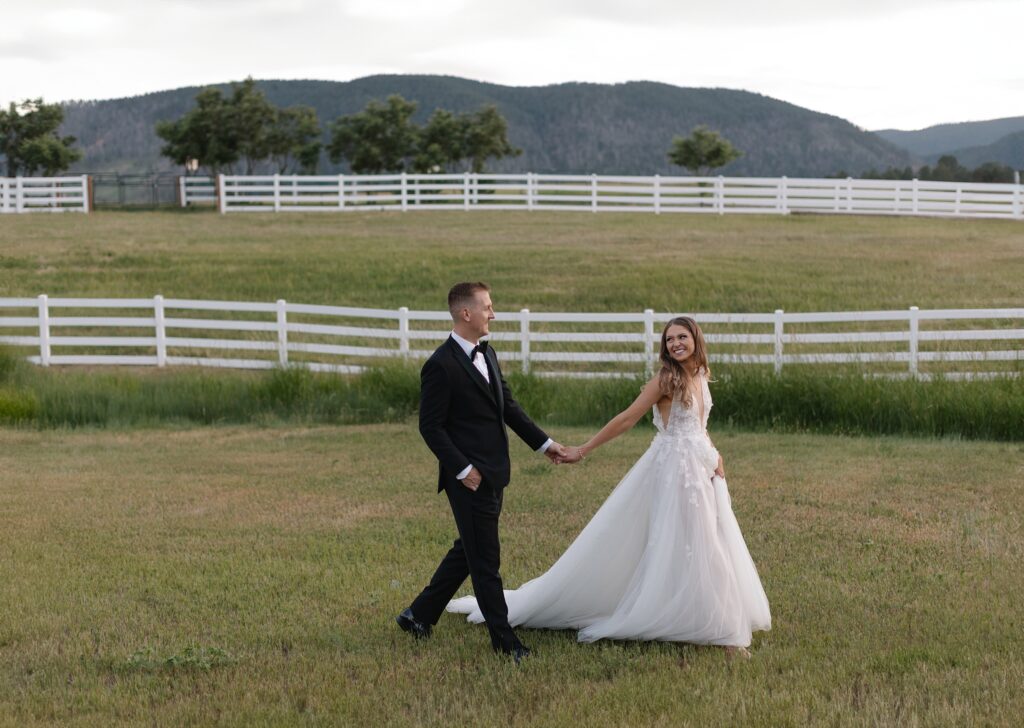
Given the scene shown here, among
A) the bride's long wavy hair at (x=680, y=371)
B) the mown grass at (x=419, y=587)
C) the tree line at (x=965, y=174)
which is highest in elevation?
the tree line at (x=965, y=174)

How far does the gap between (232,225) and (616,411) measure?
24.0 metres

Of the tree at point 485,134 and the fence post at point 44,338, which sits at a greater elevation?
the tree at point 485,134

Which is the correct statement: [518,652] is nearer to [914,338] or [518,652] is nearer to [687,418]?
[687,418]

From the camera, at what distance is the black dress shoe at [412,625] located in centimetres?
664

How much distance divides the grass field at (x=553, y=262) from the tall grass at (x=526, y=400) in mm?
7611

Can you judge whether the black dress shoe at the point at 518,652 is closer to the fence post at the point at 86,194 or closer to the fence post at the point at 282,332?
the fence post at the point at 282,332

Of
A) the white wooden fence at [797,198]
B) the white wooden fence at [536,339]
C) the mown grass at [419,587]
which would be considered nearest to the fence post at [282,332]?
the white wooden fence at [536,339]

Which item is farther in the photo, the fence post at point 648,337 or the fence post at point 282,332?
the fence post at point 282,332

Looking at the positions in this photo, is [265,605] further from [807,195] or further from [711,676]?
[807,195]

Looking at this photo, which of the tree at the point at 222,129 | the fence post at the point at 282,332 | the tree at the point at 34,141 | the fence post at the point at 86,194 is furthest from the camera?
the tree at the point at 222,129

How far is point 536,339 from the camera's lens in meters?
17.9

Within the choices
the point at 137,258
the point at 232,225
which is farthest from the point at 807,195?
the point at 137,258

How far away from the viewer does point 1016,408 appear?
13969mm

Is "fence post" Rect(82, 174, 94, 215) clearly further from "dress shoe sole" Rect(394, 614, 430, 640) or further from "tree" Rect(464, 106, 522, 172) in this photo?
"dress shoe sole" Rect(394, 614, 430, 640)
